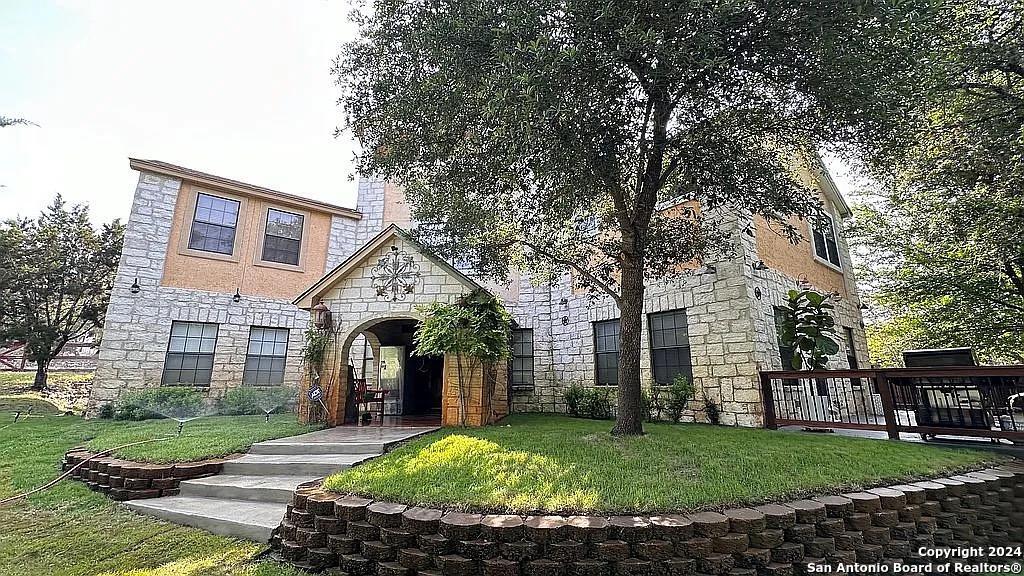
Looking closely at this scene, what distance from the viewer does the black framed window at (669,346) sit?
29.6 ft

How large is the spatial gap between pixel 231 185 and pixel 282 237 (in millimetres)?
1992

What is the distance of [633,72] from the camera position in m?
5.53

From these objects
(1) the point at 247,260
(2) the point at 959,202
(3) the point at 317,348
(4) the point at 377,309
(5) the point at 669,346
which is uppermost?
(2) the point at 959,202

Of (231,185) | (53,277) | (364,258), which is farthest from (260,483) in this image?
(53,277)

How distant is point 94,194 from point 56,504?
1396cm

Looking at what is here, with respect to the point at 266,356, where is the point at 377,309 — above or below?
above

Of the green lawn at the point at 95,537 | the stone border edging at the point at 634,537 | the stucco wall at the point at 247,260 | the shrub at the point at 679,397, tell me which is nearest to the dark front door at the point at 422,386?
the green lawn at the point at 95,537

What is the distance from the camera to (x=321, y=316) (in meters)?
8.74

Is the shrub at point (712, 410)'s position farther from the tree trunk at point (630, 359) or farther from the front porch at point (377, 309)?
the front porch at point (377, 309)

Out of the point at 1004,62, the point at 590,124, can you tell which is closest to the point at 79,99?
the point at 590,124

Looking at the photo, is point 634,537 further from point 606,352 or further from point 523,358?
point 523,358

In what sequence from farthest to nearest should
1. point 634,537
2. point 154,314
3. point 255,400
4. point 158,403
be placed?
point 255,400, point 154,314, point 158,403, point 634,537

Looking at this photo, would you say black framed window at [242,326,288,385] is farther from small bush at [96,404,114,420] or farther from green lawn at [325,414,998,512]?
green lawn at [325,414,998,512]

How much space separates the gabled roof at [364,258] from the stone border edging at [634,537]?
16.7 feet
